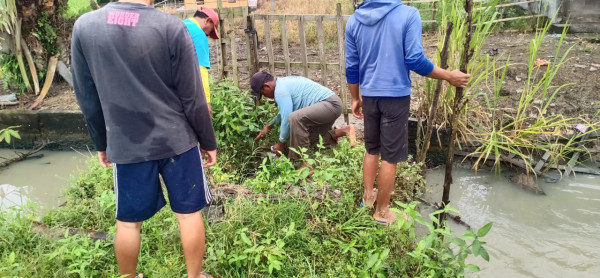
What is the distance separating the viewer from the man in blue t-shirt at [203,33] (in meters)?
3.71

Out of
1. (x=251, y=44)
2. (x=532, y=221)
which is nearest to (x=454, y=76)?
(x=532, y=221)

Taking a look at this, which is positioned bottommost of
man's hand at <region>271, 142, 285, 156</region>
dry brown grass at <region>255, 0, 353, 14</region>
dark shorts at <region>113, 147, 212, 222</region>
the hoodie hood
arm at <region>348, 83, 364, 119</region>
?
man's hand at <region>271, 142, 285, 156</region>

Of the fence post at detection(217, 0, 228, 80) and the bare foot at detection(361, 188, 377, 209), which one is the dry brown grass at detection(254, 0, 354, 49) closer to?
the fence post at detection(217, 0, 228, 80)

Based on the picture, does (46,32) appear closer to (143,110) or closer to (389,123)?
(143,110)

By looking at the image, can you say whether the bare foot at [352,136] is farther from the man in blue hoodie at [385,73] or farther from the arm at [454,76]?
the arm at [454,76]

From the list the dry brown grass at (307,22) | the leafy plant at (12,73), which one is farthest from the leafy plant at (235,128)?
the dry brown grass at (307,22)

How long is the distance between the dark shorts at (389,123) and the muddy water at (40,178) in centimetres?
298

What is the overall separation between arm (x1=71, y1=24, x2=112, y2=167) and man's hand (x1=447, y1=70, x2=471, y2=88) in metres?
2.06

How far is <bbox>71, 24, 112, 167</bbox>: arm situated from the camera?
207 centimetres

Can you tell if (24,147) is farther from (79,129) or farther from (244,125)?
(244,125)

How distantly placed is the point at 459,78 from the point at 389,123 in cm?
59

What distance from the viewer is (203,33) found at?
3.75 meters

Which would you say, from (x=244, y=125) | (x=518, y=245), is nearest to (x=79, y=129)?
(x=244, y=125)

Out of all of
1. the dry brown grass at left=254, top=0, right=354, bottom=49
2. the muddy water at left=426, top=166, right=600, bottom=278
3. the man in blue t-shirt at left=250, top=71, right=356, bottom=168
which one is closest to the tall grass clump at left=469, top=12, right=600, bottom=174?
the muddy water at left=426, top=166, right=600, bottom=278
